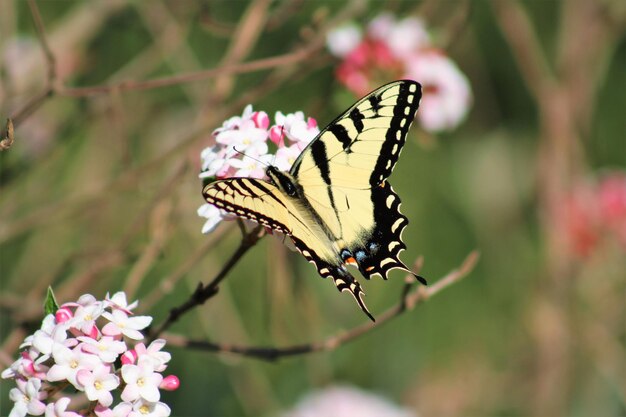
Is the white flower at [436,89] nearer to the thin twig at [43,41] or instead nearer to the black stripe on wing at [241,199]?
the thin twig at [43,41]

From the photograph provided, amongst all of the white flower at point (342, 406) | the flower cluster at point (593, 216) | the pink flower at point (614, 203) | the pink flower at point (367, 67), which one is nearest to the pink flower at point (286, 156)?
the pink flower at point (367, 67)

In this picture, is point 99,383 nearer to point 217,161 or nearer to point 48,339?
point 48,339

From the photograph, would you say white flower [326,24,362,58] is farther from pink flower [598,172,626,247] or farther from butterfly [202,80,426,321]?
pink flower [598,172,626,247]

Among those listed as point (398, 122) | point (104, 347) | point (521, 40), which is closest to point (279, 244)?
point (398, 122)

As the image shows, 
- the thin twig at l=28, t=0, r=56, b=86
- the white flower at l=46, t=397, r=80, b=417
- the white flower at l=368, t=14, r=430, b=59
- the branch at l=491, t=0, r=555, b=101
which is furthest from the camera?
the branch at l=491, t=0, r=555, b=101

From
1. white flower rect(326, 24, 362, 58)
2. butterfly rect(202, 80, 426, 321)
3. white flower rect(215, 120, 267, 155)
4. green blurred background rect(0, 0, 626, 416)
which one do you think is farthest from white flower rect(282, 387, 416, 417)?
white flower rect(215, 120, 267, 155)
